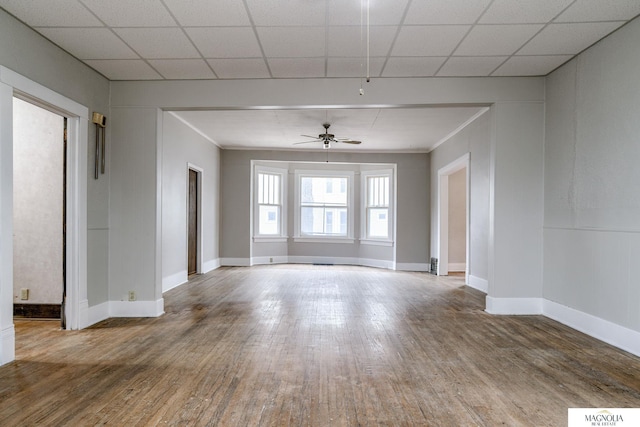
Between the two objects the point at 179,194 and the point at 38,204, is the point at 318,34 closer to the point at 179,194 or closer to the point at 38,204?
the point at 38,204

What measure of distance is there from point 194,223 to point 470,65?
5565 millimetres

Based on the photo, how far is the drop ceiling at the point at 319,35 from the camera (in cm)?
317

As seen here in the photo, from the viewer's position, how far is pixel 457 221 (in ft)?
29.3

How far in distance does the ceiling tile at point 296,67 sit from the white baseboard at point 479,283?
12.7ft

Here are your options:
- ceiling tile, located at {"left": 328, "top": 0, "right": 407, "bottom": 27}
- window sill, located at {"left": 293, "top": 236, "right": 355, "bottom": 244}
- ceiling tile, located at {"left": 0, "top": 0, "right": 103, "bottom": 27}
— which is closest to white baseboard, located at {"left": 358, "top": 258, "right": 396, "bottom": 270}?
window sill, located at {"left": 293, "top": 236, "right": 355, "bottom": 244}

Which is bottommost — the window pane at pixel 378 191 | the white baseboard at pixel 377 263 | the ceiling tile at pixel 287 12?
the white baseboard at pixel 377 263

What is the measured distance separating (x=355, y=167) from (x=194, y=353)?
24.3 ft

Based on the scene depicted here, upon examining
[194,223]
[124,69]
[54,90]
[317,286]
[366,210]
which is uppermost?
[124,69]

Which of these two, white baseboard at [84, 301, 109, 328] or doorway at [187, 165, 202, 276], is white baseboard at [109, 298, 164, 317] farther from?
doorway at [187, 165, 202, 276]

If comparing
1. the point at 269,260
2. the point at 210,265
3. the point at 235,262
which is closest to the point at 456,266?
the point at 269,260

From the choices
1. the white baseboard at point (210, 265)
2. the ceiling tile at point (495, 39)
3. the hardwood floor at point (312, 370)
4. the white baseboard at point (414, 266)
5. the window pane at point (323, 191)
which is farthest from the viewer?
the window pane at point (323, 191)

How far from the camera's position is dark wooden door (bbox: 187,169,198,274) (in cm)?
762

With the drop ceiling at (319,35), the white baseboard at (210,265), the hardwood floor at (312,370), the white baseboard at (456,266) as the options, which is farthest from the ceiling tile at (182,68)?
the white baseboard at (456,266)

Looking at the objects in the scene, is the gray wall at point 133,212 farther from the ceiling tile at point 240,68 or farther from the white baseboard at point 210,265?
the white baseboard at point 210,265
